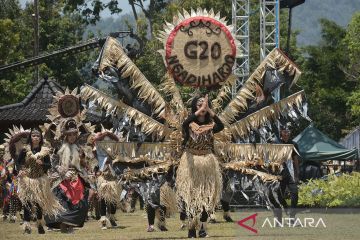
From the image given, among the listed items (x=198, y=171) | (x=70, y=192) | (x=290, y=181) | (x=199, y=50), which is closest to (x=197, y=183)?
(x=198, y=171)

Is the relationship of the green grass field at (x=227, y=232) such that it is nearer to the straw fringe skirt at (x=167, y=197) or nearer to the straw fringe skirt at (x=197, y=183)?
the straw fringe skirt at (x=167, y=197)

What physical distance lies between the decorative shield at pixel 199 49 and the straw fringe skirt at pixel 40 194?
3.36m

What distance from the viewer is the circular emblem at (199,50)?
16.6m

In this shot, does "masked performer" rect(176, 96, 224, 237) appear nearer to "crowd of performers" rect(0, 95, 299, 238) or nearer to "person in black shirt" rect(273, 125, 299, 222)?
"crowd of performers" rect(0, 95, 299, 238)

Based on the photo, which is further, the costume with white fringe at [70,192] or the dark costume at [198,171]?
the costume with white fringe at [70,192]

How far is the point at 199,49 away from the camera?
16547 mm

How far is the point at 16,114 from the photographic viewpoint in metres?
34.4

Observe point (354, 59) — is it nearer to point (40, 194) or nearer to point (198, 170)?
point (40, 194)

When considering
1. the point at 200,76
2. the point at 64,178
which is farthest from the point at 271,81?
the point at 64,178

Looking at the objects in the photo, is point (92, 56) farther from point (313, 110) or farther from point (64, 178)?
point (64, 178)

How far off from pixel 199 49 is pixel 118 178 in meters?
2.52

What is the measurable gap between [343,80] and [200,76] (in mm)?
46067

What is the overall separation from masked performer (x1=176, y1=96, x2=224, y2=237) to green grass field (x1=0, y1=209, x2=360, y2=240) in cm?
68

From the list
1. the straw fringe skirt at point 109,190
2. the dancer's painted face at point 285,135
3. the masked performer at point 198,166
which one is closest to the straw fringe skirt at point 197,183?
the masked performer at point 198,166
